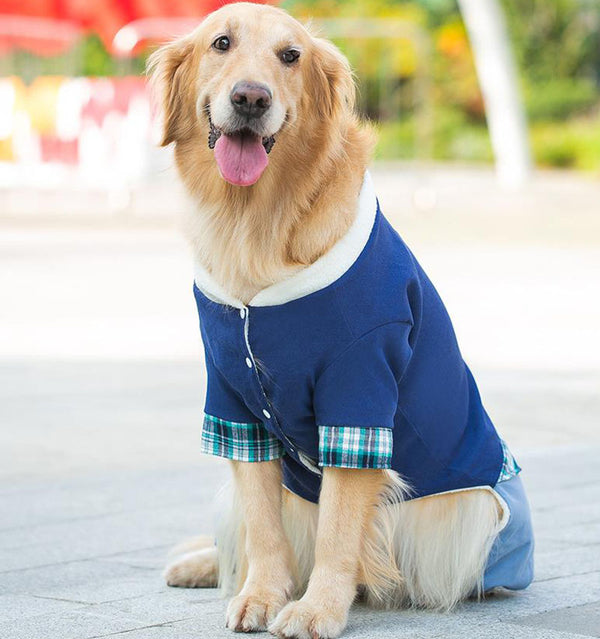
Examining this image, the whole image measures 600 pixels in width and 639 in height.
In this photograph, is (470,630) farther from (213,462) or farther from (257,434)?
(213,462)

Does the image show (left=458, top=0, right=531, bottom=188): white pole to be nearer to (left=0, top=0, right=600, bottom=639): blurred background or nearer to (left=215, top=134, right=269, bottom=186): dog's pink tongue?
(left=0, top=0, right=600, bottom=639): blurred background

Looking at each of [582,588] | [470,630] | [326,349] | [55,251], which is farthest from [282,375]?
[55,251]

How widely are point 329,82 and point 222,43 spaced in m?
0.35

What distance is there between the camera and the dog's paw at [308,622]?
3.59 metres

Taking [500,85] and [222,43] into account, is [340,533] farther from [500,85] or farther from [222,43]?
[500,85]

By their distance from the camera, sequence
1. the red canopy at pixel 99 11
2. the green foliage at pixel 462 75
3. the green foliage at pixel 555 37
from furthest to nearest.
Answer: the green foliage at pixel 555 37 → the green foliage at pixel 462 75 → the red canopy at pixel 99 11

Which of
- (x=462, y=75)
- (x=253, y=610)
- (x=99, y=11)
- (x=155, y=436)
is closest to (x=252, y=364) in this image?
(x=253, y=610)

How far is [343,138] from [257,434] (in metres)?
0.92

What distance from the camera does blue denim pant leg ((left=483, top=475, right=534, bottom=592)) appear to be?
4.04 m

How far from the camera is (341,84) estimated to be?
403 centimetres

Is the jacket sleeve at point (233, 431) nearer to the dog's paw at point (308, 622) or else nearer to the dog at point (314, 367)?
the dog at point (314, 367)

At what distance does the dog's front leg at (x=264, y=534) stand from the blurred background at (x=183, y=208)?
0.88 metres

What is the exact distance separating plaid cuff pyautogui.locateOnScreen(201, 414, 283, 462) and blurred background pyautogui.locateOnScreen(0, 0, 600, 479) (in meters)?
0.73

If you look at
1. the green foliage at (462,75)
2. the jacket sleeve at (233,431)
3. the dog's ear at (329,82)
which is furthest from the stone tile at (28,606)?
the green foliage at (462,75)
